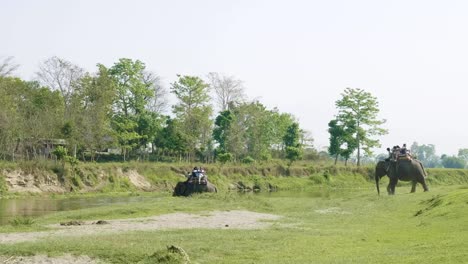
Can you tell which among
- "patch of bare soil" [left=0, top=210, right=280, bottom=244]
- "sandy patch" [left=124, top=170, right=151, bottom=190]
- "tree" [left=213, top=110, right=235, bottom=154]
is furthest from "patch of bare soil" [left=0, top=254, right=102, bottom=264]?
"tree" [left=213, top=110, right=235, bottom=154]

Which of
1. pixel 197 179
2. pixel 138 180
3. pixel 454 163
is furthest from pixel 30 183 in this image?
pixel 454 163

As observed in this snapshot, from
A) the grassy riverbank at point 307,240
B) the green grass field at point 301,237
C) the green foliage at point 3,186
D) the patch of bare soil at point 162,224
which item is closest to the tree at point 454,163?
the green foliage at point 3,186

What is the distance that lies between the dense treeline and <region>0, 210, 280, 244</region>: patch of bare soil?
133 feet

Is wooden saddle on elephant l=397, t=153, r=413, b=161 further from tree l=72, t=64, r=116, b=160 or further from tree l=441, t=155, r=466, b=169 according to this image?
tree l=441, t=155, r=466, b=169

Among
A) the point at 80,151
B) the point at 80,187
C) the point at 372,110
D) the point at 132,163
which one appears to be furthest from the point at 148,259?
the point at 372,110

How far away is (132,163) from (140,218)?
144 feet

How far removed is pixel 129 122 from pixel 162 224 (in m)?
58.4

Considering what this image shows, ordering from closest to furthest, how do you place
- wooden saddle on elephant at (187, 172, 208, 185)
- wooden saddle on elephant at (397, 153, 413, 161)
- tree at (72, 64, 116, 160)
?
1. wooden saddle on elephant at (397, 153, 413, 161)
2. wooden saddle on elephant at (187, 172, 208, 185)
3. tree at (72, 64, 116, 160)

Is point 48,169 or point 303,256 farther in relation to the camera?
point 48,169

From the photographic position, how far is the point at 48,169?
61.0 m

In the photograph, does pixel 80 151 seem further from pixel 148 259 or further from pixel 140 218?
pixel 148 259

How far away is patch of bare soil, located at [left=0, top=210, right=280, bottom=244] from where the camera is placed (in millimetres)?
21889

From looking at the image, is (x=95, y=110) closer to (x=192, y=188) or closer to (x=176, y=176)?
(x=176, y=176)

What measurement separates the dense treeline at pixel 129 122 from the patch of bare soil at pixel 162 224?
4041 centimetres
